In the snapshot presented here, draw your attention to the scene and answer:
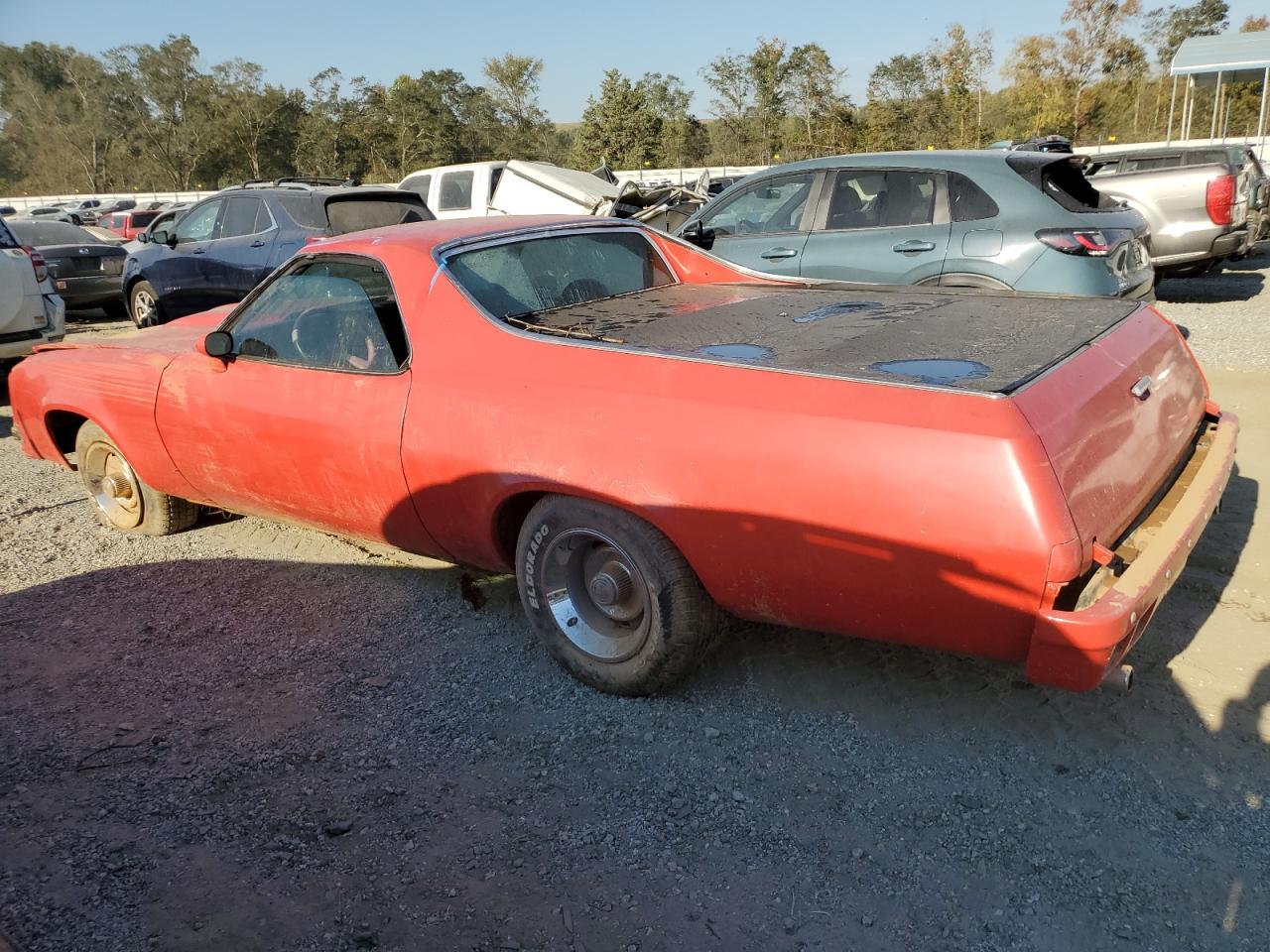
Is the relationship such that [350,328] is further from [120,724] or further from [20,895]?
[20,895]

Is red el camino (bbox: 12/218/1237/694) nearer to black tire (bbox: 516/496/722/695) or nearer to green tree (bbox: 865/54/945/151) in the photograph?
black tire (bbox: 516/496/722/695)

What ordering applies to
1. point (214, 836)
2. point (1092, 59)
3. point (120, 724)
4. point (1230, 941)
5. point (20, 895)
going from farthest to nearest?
1. point (1092, 59)
2. point (120, 724)
3. point (214, 836)
4. point (20, 895)
5. point (1230, 941)

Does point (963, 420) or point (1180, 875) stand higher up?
point (963, 420)

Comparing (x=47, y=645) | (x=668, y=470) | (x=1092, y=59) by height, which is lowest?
(x=47, y=645)

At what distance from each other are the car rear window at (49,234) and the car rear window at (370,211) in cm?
619

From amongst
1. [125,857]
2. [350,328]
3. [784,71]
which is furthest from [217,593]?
[784,71]

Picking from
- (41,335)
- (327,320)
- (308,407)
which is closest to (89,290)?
(41,335)

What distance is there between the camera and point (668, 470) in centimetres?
285

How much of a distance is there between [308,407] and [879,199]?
175 inches

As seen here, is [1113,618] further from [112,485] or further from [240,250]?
[240,250]

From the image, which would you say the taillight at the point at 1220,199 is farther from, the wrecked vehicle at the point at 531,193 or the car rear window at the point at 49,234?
the car rear window at the point at 49,234

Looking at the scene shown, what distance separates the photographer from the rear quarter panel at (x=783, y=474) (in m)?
2.39

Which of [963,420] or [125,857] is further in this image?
[125,857]

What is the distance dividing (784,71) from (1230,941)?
37.9 m
